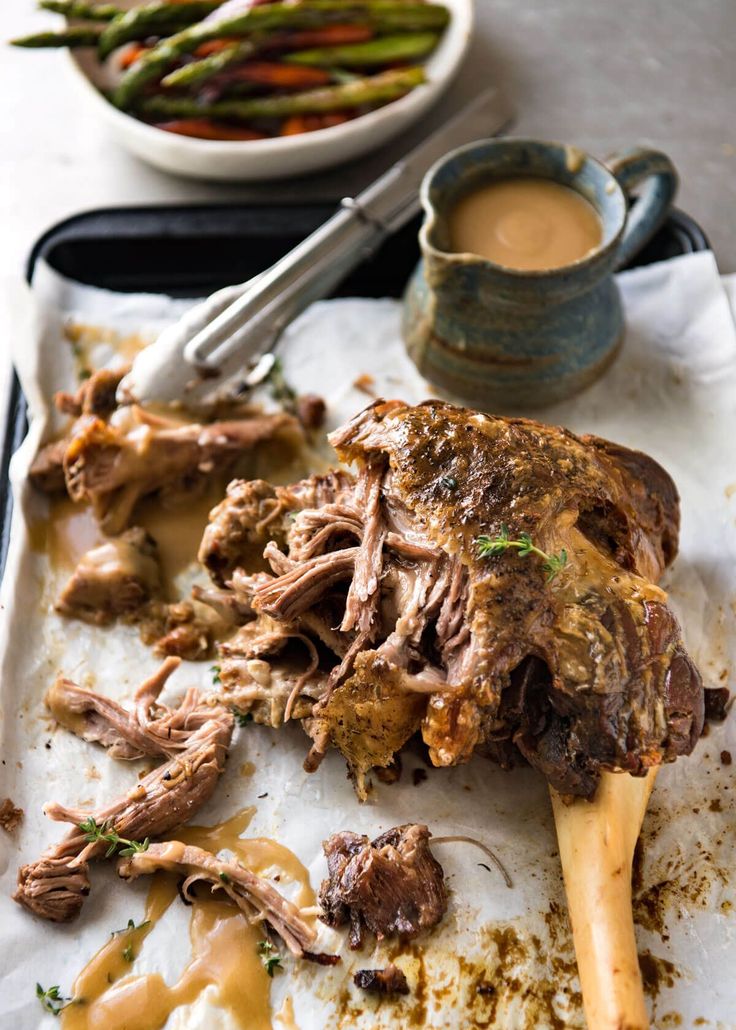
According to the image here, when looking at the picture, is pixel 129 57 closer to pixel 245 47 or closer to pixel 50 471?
pixel 245 47

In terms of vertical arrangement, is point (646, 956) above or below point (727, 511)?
below

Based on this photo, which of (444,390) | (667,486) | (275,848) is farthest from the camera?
(444,390)

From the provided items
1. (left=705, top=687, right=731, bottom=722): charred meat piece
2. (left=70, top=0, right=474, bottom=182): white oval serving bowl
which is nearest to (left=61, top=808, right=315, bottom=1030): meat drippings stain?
(left=705, top=687, right=731, bottom=722): charred meat piece

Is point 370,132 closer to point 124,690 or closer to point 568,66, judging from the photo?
point 568,66

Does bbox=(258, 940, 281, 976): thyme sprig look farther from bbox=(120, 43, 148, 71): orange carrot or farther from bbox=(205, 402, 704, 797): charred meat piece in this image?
bbox=(120, 43, 148, 71): orange carrot

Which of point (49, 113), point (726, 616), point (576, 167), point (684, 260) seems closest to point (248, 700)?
point (726, 616)

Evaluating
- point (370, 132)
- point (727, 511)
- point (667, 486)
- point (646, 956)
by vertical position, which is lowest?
point (646, 956)

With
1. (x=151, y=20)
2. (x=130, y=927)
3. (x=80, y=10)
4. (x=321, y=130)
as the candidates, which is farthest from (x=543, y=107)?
(x=130, y=927)

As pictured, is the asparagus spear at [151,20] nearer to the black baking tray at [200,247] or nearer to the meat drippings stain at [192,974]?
the black baking tray at [200,247]
